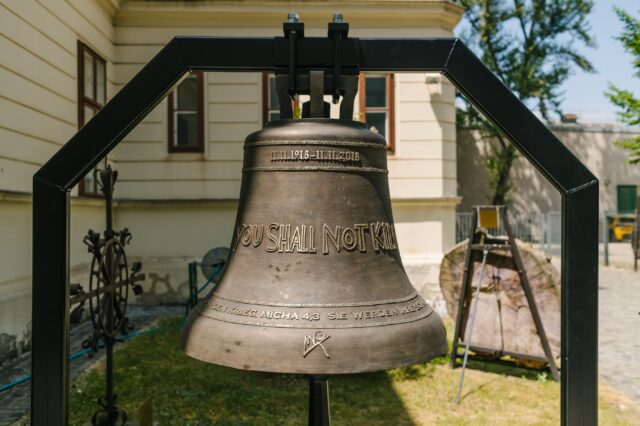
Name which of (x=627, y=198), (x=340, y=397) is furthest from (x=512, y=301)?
(x=627, y=198)

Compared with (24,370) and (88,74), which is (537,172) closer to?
(88,74)

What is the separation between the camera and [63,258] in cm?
200

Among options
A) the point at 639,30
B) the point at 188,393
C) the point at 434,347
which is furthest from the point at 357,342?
the point at 639,30

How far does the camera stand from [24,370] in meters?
5.77

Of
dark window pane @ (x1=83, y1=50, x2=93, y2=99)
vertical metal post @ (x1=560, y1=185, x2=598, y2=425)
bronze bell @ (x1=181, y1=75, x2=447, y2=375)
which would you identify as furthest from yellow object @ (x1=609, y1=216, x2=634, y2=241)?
bronze bell @ (x1=181, y1=75, x2=447, y2=375)

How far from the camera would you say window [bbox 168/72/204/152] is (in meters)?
9.71

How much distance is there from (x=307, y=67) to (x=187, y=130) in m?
8.36

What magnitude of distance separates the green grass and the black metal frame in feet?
9.75

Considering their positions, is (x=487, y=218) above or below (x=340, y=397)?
above

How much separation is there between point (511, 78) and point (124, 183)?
1928cm

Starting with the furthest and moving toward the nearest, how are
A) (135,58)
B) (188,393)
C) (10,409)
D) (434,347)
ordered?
(135,58) < (188,393) < (10,409) < (434,347)

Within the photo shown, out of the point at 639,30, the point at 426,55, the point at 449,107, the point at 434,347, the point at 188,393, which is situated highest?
the point at 639,30

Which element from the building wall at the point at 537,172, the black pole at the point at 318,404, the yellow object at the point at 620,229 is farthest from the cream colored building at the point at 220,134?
the yellow object at the point at 620,229

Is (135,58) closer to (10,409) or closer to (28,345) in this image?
(28,345)
